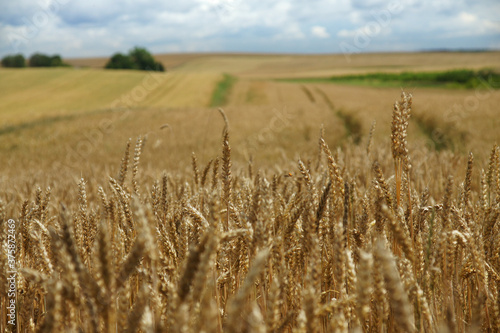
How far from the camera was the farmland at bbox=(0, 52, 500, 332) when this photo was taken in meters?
0.94

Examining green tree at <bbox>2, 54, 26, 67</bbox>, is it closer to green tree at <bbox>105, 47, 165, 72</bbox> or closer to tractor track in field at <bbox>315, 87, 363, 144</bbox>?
green tree at <bbox>105, 47, 165, 72</bbox>

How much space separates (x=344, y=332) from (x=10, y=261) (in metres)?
1.22

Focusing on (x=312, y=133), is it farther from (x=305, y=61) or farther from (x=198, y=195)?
(x=305, y=61)

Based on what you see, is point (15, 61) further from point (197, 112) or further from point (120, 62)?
point (197, 112)

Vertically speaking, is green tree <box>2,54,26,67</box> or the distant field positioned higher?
green tree <box>2,54,26,67</box>

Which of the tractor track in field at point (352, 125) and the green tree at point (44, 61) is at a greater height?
the green tree at point (44, 61)

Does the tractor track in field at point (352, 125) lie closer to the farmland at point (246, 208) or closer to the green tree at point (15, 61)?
the farmland at point (246, 208)

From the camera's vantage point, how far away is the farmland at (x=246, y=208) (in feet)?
3.09

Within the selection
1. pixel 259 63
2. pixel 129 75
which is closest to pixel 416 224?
pixel 129 75

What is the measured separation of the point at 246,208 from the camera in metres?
1.93

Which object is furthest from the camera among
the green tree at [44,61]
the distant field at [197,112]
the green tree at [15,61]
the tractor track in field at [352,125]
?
the green tree at [44,61]

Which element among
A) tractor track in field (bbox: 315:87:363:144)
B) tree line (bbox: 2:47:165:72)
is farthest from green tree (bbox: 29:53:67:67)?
tractor track in field (bbox: 315:87:363:144)

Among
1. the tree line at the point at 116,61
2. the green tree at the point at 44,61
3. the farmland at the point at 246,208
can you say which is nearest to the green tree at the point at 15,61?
the tree line at the point at 116,61

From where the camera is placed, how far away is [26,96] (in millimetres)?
42625
